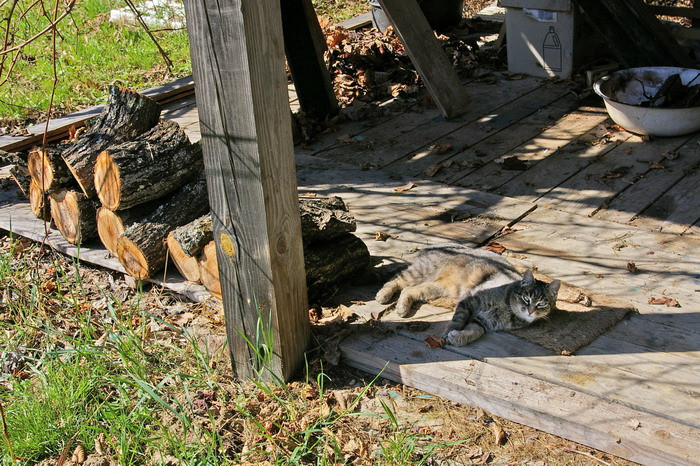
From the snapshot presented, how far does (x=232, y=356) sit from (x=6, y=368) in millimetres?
1560

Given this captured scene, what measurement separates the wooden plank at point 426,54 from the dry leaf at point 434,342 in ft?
12.6

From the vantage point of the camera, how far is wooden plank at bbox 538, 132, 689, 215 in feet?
18.0

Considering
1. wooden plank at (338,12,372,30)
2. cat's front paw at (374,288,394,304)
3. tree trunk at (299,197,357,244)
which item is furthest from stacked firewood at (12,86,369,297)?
wooden plank at (338,12,372,30)

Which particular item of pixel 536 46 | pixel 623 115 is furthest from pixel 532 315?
pixel 536 46

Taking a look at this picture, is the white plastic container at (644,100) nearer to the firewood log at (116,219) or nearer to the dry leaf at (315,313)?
the dry leaf at (315,313)

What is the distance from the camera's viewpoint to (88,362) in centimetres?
398

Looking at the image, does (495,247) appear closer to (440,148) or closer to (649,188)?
(649,188)

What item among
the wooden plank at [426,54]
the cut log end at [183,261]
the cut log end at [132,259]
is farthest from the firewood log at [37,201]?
the wooden plank at [426,54]

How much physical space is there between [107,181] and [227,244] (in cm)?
155

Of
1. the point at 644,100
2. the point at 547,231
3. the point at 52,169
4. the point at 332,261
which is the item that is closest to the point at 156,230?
the point at 52,169

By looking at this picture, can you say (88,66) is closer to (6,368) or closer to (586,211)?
(6,368)

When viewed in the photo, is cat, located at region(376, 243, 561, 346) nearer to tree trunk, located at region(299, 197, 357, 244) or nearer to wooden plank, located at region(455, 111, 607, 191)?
tree trunk, located at region(299, 197, 357, 244)

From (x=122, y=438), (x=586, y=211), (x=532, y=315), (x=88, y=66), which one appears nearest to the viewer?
(x=122, y=438)

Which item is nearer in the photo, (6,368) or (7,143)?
(6,368)
